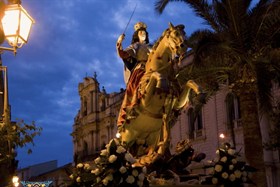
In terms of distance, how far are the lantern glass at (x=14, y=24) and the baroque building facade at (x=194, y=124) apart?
3.97 meters

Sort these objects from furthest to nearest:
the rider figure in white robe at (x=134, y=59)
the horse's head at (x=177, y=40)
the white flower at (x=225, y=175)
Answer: the rider figure in white robe at (x=134, y=59) → the horse's head at (x=177, y=40) → the white flower at (x=225, y=175)

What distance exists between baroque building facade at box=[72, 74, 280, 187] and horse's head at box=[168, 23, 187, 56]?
3.46 metres

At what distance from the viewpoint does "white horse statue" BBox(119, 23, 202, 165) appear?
7.50m

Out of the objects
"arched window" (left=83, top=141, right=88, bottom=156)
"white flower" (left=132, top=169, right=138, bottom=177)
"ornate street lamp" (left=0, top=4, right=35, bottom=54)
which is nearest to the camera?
"white flower" (left=132, top=169, right=138, bottom=177)

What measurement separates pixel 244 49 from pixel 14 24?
7.50 meters

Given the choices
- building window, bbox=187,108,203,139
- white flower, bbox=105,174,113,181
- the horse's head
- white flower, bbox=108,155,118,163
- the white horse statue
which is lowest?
white flower, bbox=105,174,113,181

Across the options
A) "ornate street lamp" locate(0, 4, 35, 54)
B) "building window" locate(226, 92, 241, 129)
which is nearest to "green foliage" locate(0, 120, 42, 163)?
"ornate street lamp" locate(0, 4, 35, 54)

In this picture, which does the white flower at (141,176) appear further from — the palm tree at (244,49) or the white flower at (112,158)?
the palm tree at (244,49)

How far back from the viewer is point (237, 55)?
12609 millimetres

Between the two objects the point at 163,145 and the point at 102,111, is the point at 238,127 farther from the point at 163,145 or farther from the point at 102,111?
the point at 102,111

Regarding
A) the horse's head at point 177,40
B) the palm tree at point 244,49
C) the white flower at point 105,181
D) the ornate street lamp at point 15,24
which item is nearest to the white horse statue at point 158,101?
the horse's head at point 177,40

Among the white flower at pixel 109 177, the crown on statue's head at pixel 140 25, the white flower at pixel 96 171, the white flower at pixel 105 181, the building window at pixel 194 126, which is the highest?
the building window at pixel 194 126

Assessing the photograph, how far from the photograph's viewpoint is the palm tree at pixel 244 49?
12.3 metres

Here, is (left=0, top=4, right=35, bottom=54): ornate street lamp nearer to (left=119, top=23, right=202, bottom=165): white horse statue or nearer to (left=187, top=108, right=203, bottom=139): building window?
(left=119, top=23, right=202, bottom=165): white horse statue
